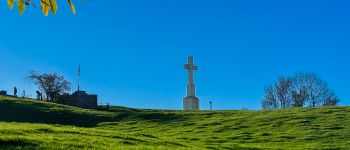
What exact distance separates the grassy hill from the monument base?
1443 cm

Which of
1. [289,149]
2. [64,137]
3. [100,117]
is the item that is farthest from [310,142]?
[100,117]

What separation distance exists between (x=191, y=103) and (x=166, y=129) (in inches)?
1033

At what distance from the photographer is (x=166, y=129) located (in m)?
42.6

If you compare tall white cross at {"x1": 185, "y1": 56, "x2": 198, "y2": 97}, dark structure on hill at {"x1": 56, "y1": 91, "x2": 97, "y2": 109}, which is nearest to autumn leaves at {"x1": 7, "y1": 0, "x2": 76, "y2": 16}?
dark structure on hill at {"x1": 56, "y1": 91, "x2": 97, "y2": 109}

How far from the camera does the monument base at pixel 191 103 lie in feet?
225

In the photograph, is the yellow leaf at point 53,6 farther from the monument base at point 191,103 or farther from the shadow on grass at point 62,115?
the monument base at point 191,103

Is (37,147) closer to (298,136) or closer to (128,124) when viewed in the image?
(298,136)

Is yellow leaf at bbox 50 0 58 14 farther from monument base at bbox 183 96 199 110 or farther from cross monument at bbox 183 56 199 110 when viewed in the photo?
monument base at bbox 183 96 199 110

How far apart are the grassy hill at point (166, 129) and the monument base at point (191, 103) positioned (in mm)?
14428

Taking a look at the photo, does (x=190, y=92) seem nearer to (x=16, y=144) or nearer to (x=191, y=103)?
(x=191, y=103)

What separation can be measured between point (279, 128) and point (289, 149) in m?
11.7

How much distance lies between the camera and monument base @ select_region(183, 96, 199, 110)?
6862 centimetres

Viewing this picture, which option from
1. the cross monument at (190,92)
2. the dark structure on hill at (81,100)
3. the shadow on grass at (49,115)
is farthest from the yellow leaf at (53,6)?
the cross monument at (190,92)

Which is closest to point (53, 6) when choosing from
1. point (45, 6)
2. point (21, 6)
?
point (45, 6)
